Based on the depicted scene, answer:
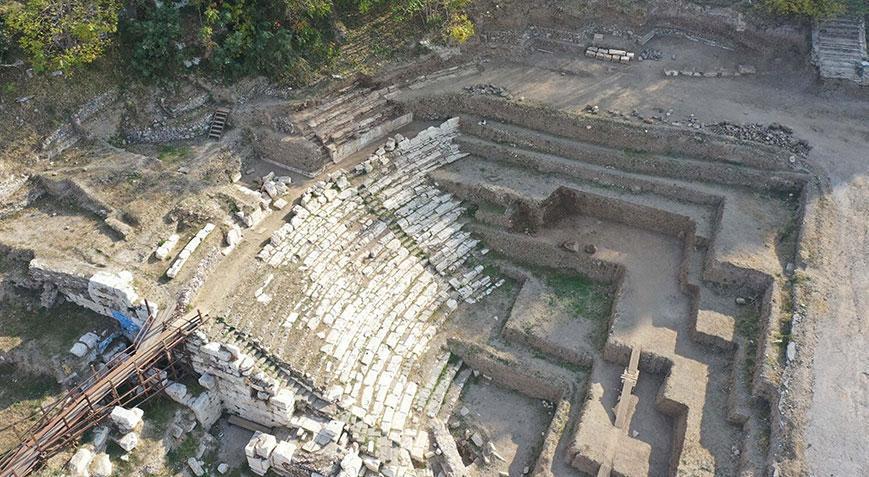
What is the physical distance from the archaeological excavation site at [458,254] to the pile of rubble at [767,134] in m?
0.11

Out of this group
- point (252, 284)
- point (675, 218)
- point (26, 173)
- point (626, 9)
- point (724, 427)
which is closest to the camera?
point (724, 427)

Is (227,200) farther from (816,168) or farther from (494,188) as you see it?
(816,168)

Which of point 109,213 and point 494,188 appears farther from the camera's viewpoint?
point 494,188

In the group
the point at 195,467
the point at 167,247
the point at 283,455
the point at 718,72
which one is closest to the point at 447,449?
the point at 283,455

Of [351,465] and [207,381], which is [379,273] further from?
[351,465]

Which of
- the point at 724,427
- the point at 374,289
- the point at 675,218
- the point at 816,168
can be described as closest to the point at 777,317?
the point at 724,427

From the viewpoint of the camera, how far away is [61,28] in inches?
756

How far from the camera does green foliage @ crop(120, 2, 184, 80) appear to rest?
21.2 m

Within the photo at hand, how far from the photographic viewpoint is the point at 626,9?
86.2 feet

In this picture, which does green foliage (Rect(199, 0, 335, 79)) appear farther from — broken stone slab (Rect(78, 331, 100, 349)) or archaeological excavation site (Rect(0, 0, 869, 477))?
broken stone slab (Rect(78, 331, 100, 349))

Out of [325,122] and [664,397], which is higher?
[325,122]

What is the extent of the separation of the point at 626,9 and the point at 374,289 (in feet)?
54.0

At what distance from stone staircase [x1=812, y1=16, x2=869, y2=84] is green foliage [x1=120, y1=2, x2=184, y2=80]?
77.6ft

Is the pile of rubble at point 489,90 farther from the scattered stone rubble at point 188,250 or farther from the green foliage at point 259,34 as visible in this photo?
the scattered stone rubble at point 188,250
